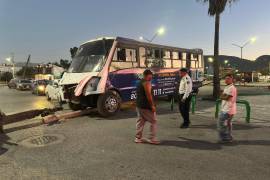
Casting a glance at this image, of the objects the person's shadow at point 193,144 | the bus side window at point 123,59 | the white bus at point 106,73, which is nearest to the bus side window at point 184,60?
the white bus at point 106,73

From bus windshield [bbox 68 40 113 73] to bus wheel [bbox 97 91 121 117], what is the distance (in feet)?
3.48

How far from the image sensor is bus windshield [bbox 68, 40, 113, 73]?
11969 mm

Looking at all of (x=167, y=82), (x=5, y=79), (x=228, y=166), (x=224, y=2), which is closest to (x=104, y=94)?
(x=167, y=82)

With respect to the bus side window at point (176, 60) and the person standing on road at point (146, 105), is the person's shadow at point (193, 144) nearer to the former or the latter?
the person standing on road at point (146, 105)

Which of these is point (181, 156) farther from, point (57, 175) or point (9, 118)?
point (9, 118)

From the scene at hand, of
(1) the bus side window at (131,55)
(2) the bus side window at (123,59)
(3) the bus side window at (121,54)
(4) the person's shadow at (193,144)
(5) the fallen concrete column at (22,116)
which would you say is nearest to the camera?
(4) the person's shadow at (193,144)

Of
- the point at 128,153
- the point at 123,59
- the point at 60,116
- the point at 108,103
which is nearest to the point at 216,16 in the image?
the point at 123,59

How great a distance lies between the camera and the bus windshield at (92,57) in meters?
12.0

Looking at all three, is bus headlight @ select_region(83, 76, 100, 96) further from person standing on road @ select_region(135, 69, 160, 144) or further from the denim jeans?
the denim jeans

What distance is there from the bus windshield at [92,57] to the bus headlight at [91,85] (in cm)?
51

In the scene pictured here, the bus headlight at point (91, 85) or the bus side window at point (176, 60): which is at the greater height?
the bus side window at point (176, 60)

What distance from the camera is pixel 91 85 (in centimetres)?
→ 1131

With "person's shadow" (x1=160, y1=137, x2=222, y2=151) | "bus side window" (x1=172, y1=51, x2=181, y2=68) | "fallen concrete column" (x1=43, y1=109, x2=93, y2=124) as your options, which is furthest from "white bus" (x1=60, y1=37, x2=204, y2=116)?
"person's shadow" (x1=160, y1=137, x2=222, y2=151)

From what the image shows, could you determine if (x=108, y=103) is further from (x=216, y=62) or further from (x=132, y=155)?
(x=216, y=62)
